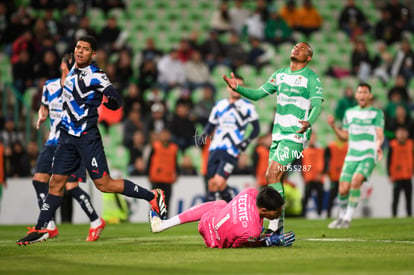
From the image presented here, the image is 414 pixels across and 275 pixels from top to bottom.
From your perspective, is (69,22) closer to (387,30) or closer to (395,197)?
(395,197)

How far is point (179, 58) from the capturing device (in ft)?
70.9

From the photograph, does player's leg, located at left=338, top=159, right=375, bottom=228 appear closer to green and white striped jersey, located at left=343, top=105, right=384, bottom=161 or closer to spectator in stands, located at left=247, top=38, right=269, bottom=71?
green and white striped jersey, located at left=343, top=105, right=384, bottom=161

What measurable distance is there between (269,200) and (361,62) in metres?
15.8

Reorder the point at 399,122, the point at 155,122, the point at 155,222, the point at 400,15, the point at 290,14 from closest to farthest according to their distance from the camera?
the point at 155,222
the point at 155,122
the point at 399,122
the point at 290,14
the point at 400,15

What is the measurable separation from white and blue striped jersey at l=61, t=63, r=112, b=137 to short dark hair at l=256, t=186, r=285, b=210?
242 cm

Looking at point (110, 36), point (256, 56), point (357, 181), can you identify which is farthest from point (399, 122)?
point (110, 36)

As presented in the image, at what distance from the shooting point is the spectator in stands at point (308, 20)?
2453 cm

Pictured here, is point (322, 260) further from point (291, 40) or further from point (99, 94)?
point (291, 40)

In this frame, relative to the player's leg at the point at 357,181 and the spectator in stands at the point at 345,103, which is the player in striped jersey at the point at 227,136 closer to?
the player's leg at the point at 357,181

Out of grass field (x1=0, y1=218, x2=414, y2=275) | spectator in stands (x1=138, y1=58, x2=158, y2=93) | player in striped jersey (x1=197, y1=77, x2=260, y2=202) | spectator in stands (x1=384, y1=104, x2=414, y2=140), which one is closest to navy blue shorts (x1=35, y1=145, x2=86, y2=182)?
grass field (x1=0, y1=218, x2=414, y2=275)

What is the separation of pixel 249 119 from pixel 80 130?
5100 mm

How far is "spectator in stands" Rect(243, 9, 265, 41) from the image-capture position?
23781 millimetres

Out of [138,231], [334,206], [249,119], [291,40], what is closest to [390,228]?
[249,119]

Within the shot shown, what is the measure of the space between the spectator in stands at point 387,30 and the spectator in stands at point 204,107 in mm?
7725
